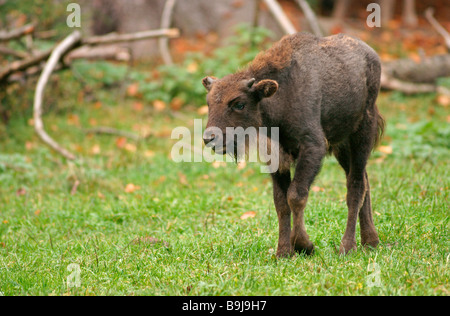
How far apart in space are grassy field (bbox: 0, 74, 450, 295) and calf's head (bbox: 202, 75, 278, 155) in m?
1.17

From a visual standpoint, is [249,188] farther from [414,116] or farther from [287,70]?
[414,116]

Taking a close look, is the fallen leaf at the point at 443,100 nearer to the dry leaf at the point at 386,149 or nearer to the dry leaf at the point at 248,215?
the dry leaf at the point at 386,149

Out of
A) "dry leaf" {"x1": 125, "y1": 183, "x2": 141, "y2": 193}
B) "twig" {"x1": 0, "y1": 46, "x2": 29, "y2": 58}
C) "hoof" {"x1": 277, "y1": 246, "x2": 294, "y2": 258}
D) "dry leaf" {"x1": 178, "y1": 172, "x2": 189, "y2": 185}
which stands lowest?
"hoof" {"x1": 277, "y1": 246, "x2": 294, "y2": 258}

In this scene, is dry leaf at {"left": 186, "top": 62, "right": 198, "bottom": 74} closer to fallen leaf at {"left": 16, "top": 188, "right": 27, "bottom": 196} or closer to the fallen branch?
the fallen branch

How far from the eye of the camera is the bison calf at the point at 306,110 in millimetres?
4798

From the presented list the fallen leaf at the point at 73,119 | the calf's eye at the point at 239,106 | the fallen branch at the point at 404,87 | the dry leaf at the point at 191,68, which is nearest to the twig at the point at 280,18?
the dry leaf at the point at 191,68

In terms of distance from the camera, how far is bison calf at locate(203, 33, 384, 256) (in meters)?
4.80

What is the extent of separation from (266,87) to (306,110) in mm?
451

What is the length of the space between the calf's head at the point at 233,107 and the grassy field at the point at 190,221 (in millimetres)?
1165

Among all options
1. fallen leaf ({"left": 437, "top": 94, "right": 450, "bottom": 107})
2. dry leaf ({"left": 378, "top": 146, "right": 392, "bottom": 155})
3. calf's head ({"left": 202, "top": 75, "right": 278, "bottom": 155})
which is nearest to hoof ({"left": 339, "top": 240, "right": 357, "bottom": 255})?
calf's head ({"left": 202, "top": 75, "right": 278, "bottom": 155})

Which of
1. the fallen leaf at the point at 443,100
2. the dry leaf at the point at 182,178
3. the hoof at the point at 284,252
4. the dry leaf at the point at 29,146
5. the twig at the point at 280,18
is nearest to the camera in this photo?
the hoof at the point at 284,252

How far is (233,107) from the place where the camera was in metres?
4.75

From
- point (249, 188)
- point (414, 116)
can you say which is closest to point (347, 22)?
point (414, 116)

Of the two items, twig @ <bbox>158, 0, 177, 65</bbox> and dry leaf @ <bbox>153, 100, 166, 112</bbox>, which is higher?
twig @ <bbox>158, 0, 177, 65</bbox>
